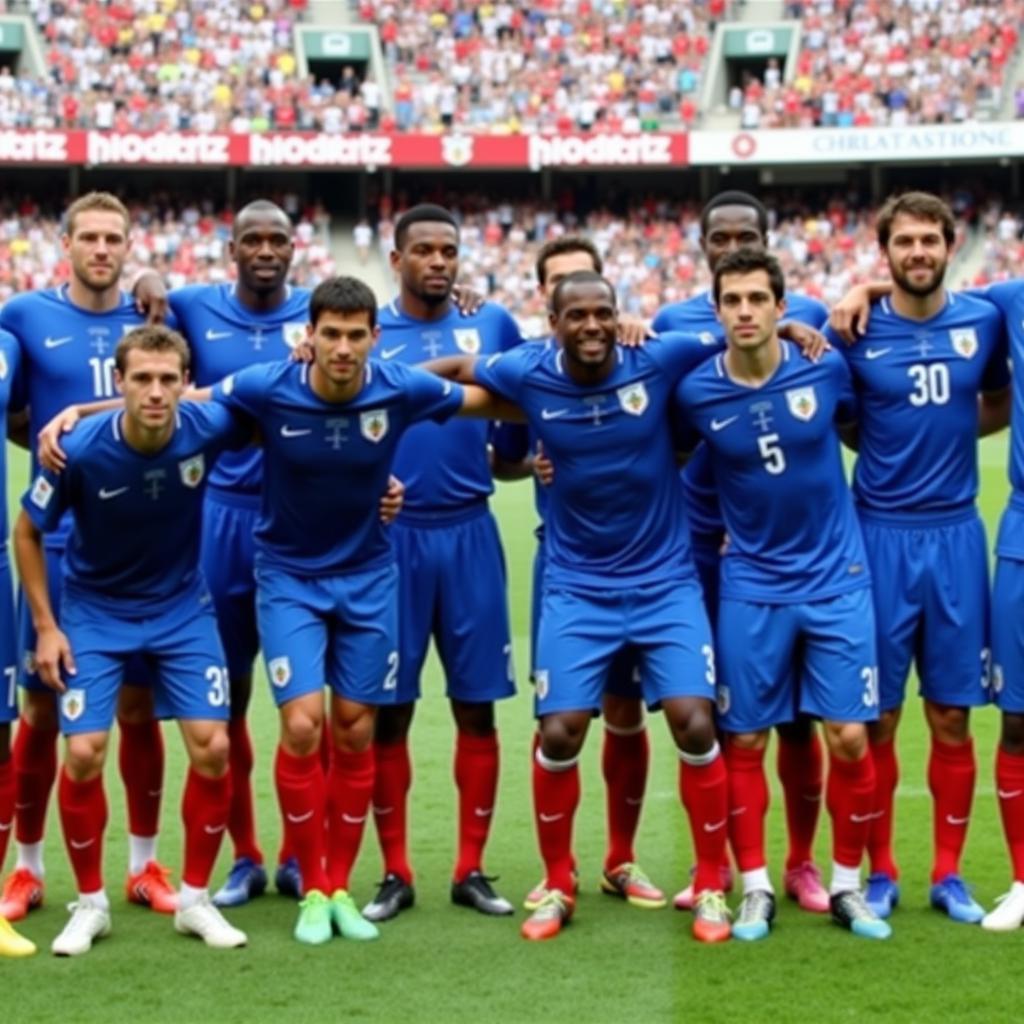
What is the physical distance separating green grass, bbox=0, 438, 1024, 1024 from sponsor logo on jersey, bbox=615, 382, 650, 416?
66.7 inches

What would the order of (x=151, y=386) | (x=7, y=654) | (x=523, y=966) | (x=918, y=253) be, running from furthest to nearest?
(x=918, y=253) < (x=7, y=654) < (x=151, y=386) < (x=523, y=966)

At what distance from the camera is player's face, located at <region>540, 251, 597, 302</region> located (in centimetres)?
687


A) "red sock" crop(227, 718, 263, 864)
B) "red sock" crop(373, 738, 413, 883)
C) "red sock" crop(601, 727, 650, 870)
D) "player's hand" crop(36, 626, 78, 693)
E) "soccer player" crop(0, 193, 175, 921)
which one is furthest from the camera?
"red sock" crop(227, 718, 263, 864)

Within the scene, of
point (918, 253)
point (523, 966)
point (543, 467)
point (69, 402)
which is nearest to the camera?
point (523, 966)

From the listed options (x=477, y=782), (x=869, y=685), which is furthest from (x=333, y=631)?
(x=869, y=685)

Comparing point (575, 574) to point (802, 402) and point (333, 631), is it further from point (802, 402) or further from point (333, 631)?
point (802, 402)

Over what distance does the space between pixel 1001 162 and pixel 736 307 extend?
35.6 metres

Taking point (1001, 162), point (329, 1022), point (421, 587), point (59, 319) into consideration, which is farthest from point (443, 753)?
point (1001, 162)

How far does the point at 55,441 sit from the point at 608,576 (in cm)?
183

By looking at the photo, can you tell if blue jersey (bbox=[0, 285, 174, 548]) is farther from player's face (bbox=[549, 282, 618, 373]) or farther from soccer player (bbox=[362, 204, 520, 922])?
player's face (bbox=[549, 282, 618, 373])

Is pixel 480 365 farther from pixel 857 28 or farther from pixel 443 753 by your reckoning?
pixel 857 28

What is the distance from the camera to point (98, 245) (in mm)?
6512

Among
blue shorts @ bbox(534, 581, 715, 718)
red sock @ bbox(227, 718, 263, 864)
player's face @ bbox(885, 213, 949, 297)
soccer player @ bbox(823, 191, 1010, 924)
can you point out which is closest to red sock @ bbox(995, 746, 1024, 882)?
soccer player @ bbox(823, 191, 1010, 924)

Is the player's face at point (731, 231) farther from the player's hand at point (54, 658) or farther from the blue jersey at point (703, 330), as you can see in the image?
the player's hand at point (54, 658)
